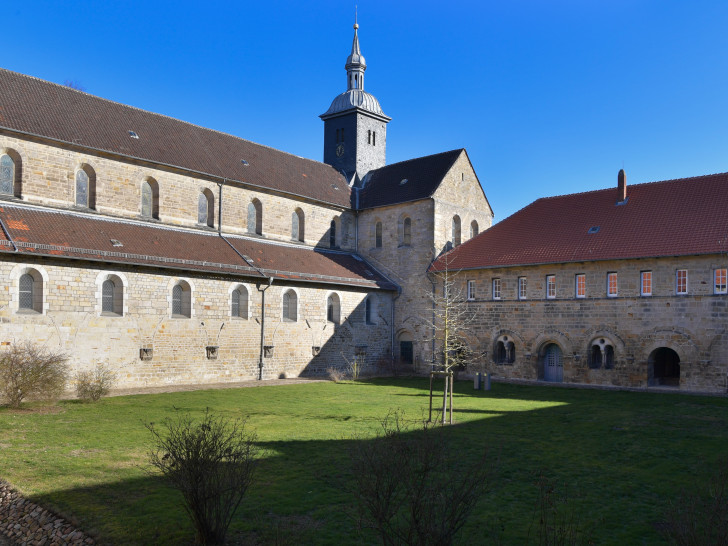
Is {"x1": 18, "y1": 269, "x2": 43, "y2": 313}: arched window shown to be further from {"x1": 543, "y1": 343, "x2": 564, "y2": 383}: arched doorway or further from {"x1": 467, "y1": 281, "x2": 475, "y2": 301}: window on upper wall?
{"x1": 543, "y1": 343, "x2": 564, "y2": 383}: arched doorway

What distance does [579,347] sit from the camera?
1064 inches

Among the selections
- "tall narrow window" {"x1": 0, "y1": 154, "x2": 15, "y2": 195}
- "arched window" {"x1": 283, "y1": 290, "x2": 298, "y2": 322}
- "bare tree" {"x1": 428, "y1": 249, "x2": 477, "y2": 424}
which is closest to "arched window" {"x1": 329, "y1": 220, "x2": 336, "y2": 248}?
"bare tree" {"x1": 428, "y1": 249, "x2": 477, "y2": 424}

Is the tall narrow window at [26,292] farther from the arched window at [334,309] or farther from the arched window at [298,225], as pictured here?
the arched window at [298,225]

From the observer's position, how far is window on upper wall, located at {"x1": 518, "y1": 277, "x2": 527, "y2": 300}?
29109mm

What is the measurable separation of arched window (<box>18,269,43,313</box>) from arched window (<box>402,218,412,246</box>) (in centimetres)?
1969

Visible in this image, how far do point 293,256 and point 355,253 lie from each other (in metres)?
6.38

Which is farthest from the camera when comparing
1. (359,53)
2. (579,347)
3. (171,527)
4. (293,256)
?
(359,53)

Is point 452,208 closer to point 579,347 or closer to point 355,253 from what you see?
point 355,253

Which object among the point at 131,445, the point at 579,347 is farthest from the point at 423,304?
the point at 131,445

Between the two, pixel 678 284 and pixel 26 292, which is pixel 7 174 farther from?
pixel 678 284

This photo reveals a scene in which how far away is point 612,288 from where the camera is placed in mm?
26375

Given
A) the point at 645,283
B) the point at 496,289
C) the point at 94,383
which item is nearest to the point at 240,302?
the point at 94,383

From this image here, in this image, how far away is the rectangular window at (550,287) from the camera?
92.2 feet

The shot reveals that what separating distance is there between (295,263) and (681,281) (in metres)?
17.4
